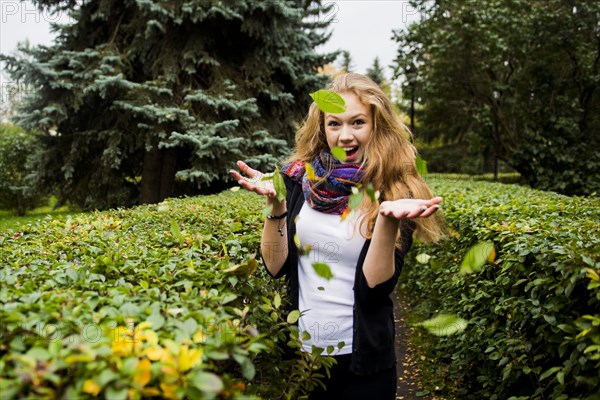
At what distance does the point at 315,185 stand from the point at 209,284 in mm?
598

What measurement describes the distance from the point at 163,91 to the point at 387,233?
8.55 m

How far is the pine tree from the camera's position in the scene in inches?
373

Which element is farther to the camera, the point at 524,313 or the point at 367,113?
the point at 524,313

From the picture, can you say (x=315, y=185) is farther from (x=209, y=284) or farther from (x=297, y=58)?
(x=297, y=58)

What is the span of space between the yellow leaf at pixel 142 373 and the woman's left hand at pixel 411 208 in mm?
878

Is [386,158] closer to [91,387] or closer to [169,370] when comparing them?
[169,370]

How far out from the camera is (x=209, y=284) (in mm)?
1861

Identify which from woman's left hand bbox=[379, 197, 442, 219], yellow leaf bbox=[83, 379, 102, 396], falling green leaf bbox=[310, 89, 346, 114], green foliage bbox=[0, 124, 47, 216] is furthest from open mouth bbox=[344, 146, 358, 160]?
green foliage bbox=[0, 124, 47, 216]

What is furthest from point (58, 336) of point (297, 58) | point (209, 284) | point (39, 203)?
point (39, 203)

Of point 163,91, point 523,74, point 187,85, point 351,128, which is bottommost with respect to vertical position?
point 351,128

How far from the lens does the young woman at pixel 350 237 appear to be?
188 centimetres

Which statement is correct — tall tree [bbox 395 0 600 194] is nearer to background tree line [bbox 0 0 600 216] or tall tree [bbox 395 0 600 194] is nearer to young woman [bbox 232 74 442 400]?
background tree line [bbox 0 0 600 216]

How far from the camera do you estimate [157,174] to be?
11039mm

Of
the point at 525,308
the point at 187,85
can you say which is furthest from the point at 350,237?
the point at 187,85
